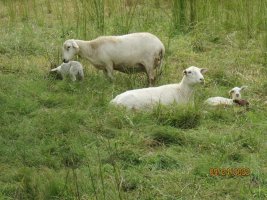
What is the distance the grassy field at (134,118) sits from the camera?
5453 millimetres

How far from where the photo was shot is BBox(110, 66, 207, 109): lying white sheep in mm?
7297

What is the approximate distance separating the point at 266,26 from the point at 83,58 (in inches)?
131

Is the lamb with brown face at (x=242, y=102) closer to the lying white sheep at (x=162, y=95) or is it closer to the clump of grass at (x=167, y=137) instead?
the lying white sheep at (x=162, y=95)

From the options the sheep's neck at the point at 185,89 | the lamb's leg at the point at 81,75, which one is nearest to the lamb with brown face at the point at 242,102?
the sheep's neck at the point at 185,89

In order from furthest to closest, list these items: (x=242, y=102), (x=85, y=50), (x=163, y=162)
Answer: (x=85, y=50)
(x=242, y=102)
(x=163, y=162)

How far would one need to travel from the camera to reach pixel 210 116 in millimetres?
7250

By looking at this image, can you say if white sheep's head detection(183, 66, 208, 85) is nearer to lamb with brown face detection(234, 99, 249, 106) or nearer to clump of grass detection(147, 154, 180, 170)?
lamb with brown face detection(234, 99, 249, 106)

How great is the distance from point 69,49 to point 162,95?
1.65 meters

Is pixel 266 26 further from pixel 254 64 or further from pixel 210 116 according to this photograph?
pixel 210 116

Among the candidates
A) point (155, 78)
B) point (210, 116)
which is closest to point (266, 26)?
point (155, 78)

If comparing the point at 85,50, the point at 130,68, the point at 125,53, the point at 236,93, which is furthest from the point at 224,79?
the point at 85,50
